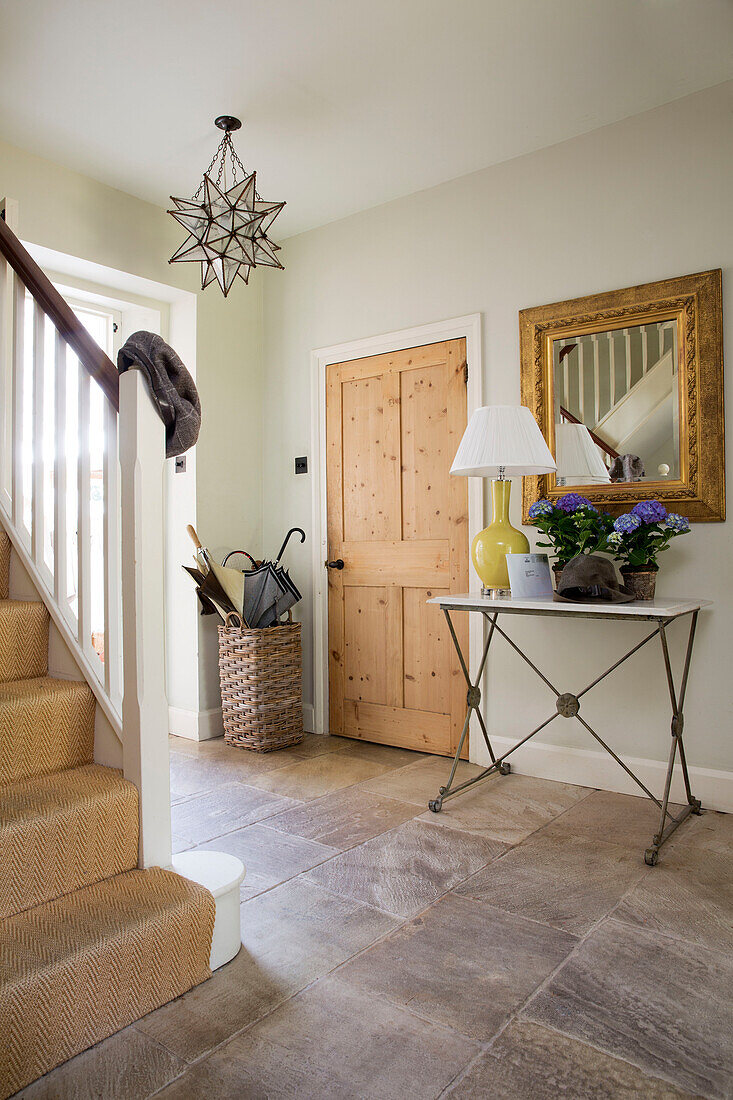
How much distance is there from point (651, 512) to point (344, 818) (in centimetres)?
156

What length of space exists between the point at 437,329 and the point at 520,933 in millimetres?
2598

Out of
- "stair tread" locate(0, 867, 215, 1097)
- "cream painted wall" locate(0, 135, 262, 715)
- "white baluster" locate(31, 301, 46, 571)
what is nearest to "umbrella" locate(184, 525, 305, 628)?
"cream painted wall" locate(0, 135, 262, 715)

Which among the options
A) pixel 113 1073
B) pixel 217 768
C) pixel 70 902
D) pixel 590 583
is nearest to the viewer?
pixel 113 1073

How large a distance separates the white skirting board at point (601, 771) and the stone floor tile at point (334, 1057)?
5.56 feet

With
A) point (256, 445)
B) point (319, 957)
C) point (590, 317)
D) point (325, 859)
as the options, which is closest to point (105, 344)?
point (256, 445)

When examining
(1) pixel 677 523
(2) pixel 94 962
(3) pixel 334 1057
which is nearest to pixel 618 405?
(1) pixel 677 523

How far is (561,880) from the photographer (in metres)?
2.23


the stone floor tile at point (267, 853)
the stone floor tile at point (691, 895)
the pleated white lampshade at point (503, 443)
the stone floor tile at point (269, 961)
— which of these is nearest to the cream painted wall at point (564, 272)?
the stone floor tile at point (691, 895)

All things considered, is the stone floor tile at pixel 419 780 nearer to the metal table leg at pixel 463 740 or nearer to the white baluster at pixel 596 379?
the metal table leg at pixel 463 740

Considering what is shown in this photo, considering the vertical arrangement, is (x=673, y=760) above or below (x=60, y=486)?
below

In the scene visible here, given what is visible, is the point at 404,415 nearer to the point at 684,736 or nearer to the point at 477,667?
the point at 477,667

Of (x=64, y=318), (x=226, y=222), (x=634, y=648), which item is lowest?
(x=634, y=648)

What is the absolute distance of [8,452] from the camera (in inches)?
92.3

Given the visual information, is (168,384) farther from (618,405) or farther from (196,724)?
(196,724)
